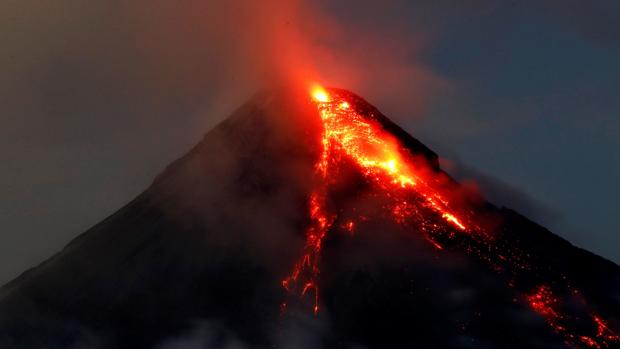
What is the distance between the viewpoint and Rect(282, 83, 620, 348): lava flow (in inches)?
878

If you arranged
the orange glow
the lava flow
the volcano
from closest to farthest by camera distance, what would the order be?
the volcano
the lava flow
the orange glow

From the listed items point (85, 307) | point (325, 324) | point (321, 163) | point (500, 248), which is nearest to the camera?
point (325, 324)

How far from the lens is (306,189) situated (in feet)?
82.2

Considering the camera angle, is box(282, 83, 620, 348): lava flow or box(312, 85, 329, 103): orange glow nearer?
box(282, 83, 620, 348): lava flow

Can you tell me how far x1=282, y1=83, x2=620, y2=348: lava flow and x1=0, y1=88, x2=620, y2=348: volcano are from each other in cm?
4

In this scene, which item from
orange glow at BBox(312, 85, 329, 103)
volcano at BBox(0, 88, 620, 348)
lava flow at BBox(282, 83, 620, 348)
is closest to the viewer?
volcano at BBox(0, 88, 620, 348)

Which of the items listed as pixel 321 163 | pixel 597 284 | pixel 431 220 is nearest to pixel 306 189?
pixel 321 163

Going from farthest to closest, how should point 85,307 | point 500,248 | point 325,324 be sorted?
1. point 500,248
2. point 85,307
3. point 325,324

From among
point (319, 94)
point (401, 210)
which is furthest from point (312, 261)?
point (319, 94)

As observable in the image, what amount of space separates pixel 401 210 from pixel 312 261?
244 cm

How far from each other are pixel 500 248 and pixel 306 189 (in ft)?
14.0

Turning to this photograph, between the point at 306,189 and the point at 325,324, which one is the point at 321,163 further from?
the point at 325,324

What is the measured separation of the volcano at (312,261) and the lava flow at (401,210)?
1.6 inches

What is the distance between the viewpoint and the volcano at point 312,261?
2119 centimetres
